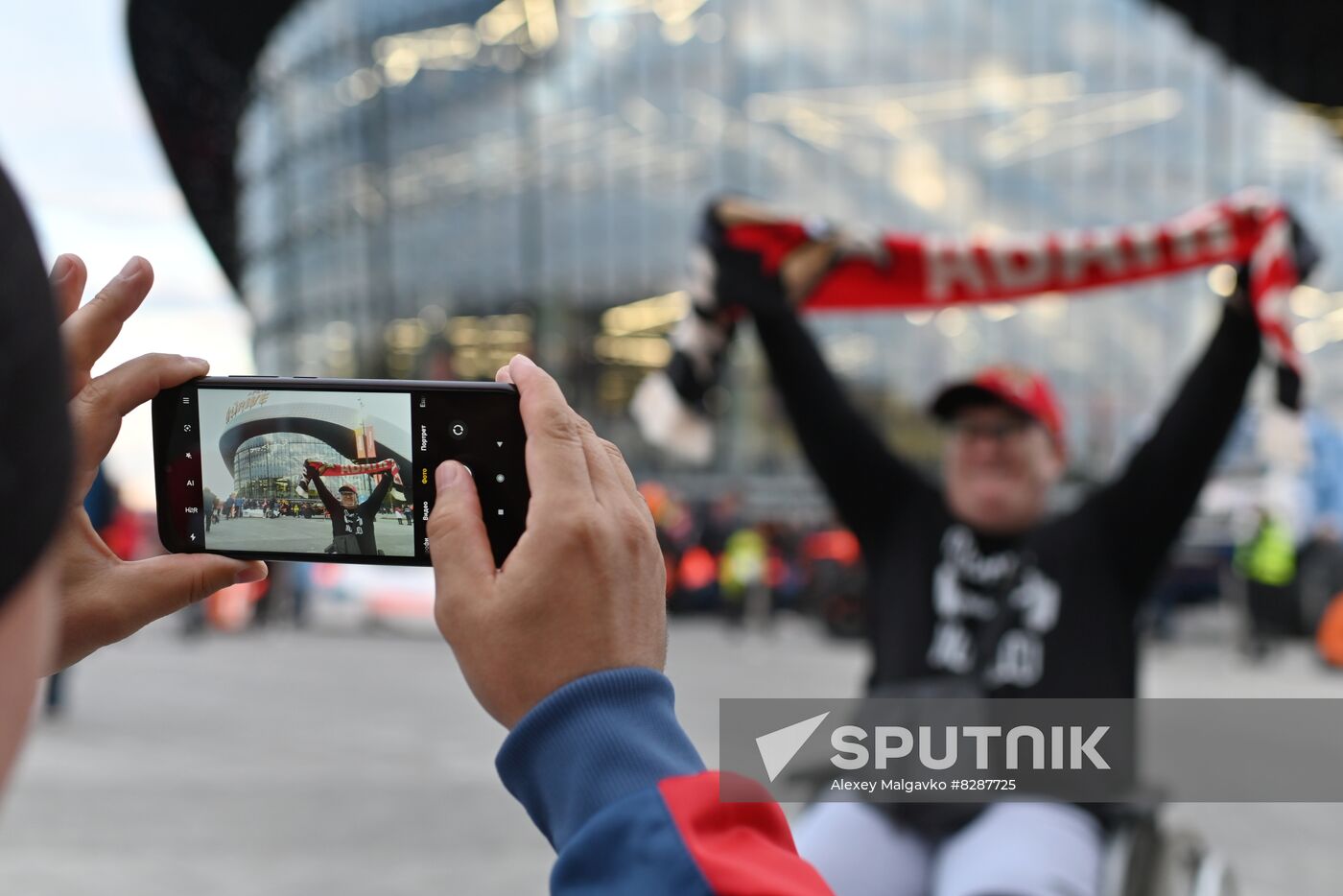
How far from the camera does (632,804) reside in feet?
2.65

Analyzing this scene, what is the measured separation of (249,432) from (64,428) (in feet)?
2.13

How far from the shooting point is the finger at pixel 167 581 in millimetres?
1124

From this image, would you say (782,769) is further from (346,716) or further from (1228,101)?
(1228,101)

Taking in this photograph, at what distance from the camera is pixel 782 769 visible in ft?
7.32

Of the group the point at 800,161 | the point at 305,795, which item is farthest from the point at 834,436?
the point at 800,161

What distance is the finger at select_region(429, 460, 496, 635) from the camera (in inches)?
33.9

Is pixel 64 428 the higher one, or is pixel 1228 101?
pixel 1228 101

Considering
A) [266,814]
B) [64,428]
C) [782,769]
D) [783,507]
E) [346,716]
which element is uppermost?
[64,428]

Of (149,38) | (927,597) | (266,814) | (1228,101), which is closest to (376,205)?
(149,38)

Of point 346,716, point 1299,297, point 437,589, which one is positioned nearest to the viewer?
point 437,589

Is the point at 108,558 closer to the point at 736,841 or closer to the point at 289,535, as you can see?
the point at 289,535

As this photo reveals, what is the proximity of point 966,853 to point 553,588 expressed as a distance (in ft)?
4.87

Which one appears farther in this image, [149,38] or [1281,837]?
[149,38]

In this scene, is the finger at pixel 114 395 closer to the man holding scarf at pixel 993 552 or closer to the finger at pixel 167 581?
the finger at pixel 167 581
